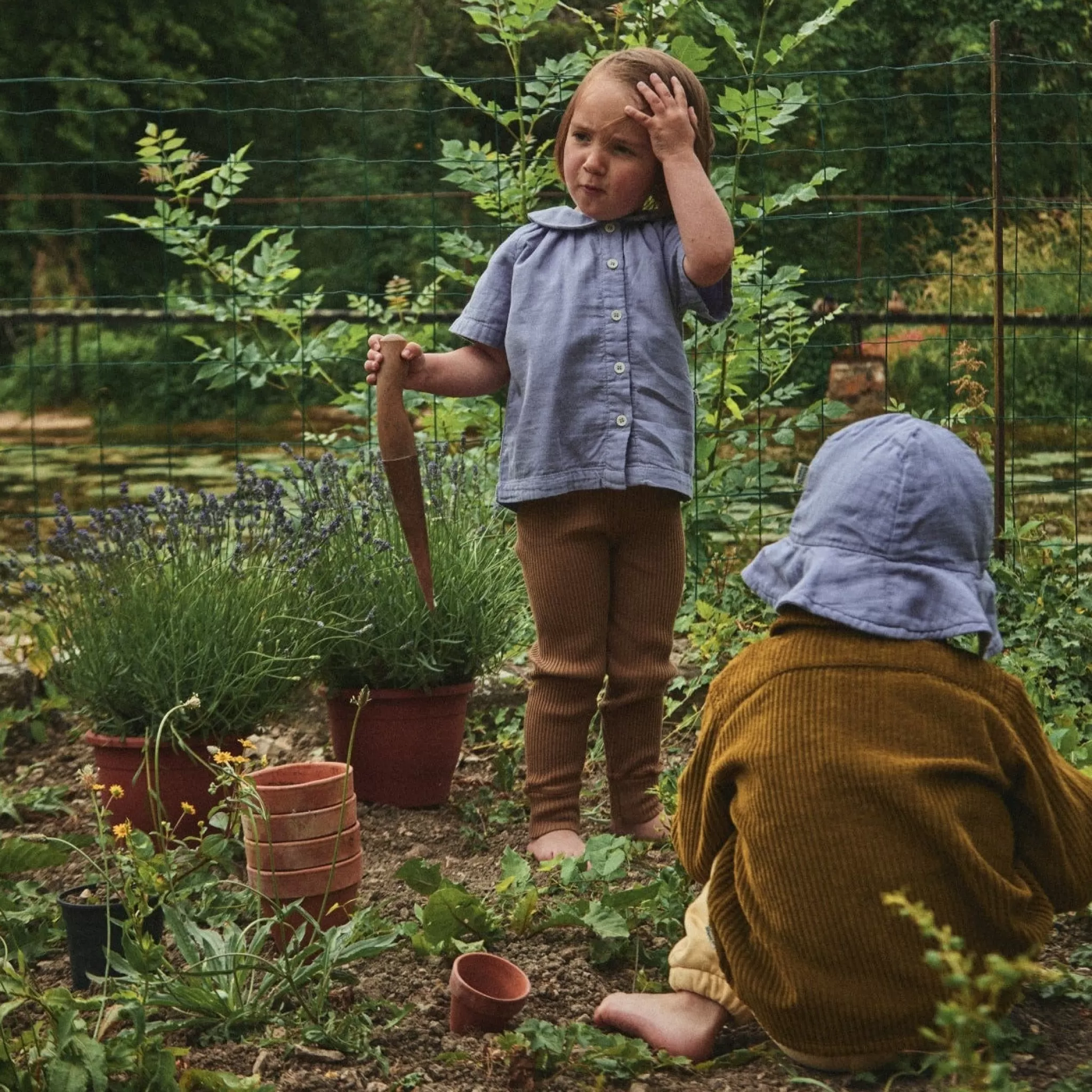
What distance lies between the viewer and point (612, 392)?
279 cm

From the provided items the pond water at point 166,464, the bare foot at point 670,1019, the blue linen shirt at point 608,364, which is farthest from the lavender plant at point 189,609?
the pond water at point 166,464

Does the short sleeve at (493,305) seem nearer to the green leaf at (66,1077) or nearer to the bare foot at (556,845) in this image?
the bare foot at (556,845)

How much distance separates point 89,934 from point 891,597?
4.44 ft

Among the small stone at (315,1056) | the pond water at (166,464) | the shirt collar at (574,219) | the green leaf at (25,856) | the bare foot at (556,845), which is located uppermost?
the shirt collar at (574,219)

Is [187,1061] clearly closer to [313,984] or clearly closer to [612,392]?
[313,984]

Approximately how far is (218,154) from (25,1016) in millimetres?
14824

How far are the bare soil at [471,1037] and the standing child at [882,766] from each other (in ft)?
0.64

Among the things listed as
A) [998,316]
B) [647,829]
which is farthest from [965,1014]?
[998,316]

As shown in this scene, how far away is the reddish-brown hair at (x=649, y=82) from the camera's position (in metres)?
2.71

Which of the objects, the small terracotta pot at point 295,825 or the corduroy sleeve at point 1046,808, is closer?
the corduroy sleeve at point 1046,808

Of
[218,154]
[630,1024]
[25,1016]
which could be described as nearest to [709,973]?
[630,1024]

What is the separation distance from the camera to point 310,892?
2.38m

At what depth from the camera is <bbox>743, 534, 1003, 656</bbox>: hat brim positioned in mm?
1815

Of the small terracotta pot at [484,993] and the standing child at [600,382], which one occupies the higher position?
the standing child at [600,382]
